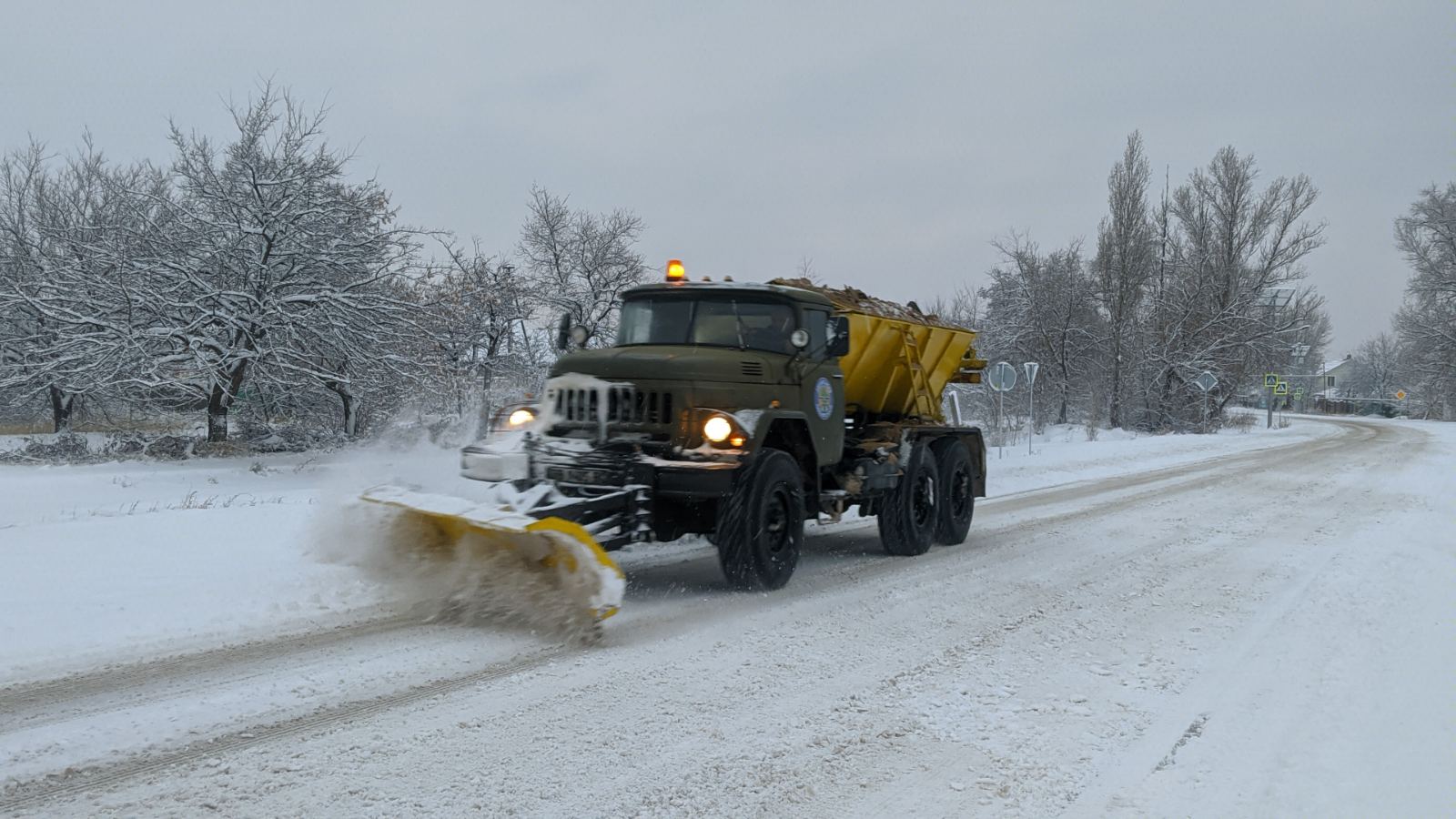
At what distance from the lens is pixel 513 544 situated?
5762 millimetres

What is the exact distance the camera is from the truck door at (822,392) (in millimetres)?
7699

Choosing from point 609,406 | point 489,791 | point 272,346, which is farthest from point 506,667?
point 272,346

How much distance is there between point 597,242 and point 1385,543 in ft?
68.1

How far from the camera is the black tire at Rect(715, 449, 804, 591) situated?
6.65 meters

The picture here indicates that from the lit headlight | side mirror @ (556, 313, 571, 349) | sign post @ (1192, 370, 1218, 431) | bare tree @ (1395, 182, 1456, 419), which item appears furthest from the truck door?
bare tree @ (1395, 182, 1456, 419)

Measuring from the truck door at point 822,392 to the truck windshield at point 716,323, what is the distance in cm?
24

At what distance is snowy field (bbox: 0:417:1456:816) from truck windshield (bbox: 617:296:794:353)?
73.9 inches

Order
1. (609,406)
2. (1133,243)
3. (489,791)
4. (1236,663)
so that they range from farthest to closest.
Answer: (1133,243), (609,406), (1236,663), (489,791)

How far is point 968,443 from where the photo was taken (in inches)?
429

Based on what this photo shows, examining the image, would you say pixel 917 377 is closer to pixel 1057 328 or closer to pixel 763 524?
pixel 763 524

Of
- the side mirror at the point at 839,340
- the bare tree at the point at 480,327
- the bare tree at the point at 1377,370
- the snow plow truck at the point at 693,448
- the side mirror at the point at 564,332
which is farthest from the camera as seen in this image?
the bare tree at the point at 1377,370

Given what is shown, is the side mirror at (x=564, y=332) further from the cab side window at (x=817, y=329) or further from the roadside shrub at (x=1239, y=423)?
the roadside shrub at (x=1239, y=423)

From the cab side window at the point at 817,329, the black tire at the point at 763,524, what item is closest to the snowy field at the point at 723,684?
the black tire at the point at 763,524

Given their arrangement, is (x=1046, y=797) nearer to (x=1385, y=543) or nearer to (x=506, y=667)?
(x=506, y=667)
